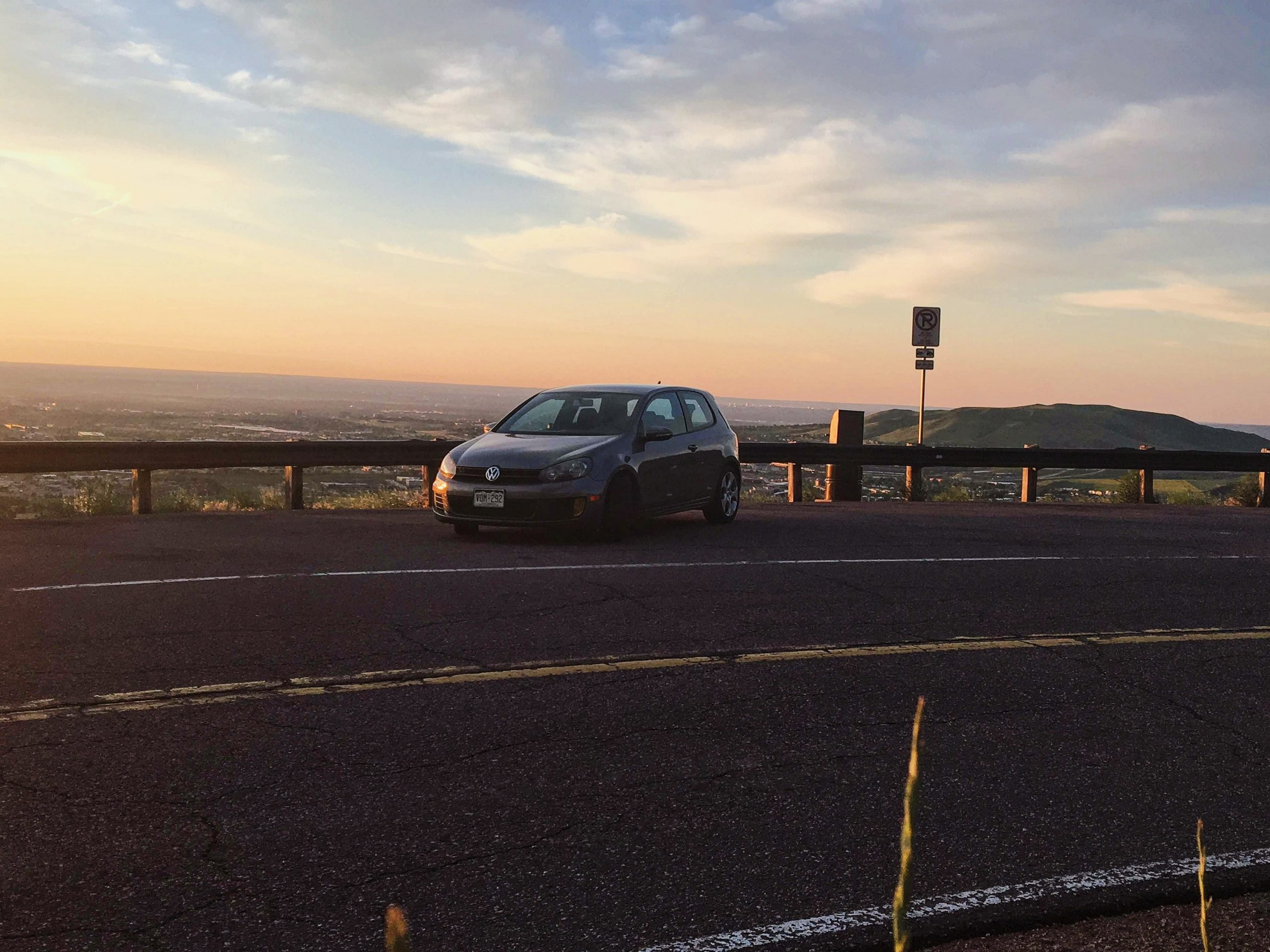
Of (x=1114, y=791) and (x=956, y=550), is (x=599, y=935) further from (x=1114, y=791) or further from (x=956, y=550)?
(x=956, y=550)

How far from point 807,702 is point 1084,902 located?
231cm

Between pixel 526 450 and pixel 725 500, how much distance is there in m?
3.25

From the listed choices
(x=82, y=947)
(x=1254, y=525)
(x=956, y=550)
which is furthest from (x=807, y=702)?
(x=1254, y=525)

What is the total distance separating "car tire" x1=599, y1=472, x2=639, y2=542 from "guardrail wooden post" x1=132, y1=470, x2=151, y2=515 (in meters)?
6.40

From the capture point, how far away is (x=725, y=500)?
47.5ft

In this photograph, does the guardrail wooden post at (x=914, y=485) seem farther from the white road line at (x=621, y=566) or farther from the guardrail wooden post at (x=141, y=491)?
the guardrail wooden post at (x=141, y=491)

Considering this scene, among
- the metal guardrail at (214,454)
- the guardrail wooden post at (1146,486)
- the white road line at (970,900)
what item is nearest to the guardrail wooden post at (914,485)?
the guardrail wooden post at (1146,486)

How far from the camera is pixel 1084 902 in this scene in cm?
375

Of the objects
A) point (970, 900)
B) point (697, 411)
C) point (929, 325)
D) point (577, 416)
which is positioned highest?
point (929, 325)

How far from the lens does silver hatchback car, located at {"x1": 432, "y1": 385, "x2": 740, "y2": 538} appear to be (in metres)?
11.9

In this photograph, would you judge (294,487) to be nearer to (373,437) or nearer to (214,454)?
(214,454)

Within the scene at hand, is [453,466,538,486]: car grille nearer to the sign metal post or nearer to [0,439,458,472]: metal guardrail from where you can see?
[0,439,458,472]: metal guardrail

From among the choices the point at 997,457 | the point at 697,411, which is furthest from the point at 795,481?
the point at 697,411

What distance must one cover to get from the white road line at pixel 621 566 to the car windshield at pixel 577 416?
261cm
